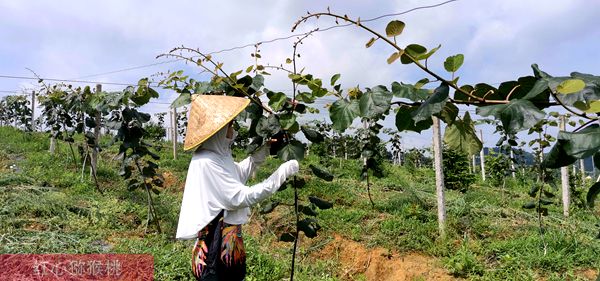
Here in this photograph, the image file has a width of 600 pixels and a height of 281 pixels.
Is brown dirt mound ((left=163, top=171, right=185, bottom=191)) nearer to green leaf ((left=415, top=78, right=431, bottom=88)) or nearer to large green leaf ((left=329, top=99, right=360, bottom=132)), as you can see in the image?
large green leaf ((left=329, top=99, right=360, bottom=132))

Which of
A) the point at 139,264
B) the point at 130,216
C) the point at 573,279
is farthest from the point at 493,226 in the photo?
the point at 130,216

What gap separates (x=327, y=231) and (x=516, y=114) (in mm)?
4073

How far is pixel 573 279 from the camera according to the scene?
362 centimetres

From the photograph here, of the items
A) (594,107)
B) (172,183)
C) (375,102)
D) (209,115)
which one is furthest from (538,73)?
(172,183)

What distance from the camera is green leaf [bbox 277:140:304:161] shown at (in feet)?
6.72

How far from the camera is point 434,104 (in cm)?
104

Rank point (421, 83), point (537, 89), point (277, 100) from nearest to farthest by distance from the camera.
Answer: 1. point (537, 89)
2. point (421, 83)
3. point (277, 100)

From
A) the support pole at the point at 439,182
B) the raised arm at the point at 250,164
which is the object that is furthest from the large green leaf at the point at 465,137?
the support pole at the point at 439,182

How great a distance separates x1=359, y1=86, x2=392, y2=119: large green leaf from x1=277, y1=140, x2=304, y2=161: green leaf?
76 centimetres

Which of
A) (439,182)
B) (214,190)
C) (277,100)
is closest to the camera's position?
(277,100)

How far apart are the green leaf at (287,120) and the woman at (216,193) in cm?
17

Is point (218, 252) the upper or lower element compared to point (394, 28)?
lower

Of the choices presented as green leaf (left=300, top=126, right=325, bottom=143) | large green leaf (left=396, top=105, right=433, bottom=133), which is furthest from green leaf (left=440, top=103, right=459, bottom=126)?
green leaf (left=300, top=126, right=325, bottom=143)

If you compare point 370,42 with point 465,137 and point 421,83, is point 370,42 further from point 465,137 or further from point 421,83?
point 465,137
